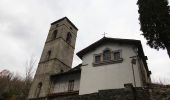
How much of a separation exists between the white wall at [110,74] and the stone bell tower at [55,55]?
6774 mm

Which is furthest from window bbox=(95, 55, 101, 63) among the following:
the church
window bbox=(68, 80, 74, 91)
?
window bbox=(68, 80, 74, 91)

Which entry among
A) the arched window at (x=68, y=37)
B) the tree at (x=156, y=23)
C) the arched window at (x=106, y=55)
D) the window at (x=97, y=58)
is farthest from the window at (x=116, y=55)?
the arched window at (x=68, y=37)

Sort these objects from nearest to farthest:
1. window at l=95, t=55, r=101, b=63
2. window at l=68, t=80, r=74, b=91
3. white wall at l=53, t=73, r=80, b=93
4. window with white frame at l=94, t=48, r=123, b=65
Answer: window with white frame at l=94, t=48, r=123, b=65, window at l=95, t=55, r=101, b=63, window at l=68, t=80, r=74, b=91, white wall at l=53, t=73, r=80, b=93

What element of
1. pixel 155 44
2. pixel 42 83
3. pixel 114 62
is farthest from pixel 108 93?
pixel 42 83

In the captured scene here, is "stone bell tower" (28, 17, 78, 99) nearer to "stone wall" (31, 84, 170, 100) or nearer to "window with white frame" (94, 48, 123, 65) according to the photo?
"window with white frame" (94, 48, 123, 65)

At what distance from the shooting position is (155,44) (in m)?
16.7

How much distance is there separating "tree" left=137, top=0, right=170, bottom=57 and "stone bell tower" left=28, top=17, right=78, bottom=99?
13942 mm

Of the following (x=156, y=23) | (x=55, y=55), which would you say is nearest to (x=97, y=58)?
(x=156, y=23)

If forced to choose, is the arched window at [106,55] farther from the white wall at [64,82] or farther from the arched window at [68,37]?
the arched window at [68,37]

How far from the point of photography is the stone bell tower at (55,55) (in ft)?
81.0

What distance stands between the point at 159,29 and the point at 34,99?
57.2 ft

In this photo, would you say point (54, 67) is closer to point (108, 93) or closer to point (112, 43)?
point (112, 43)

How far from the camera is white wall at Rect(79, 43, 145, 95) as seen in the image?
56.3 ft

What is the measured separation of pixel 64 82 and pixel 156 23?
42.8 feet
